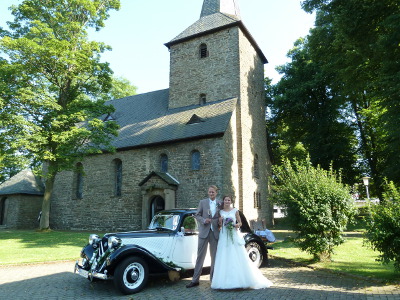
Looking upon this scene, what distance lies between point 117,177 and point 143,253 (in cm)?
1635

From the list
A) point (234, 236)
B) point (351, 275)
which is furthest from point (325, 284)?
point (234, 236)

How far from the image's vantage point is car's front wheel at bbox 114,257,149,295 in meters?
5.59

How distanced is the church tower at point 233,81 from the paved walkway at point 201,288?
38.5 ft

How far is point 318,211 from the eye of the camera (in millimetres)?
8234

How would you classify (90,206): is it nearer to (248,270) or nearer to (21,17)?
(21,17)

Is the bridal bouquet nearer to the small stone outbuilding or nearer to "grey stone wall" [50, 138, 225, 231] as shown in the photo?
"grey stone wall" [50, 138, 225, 231]

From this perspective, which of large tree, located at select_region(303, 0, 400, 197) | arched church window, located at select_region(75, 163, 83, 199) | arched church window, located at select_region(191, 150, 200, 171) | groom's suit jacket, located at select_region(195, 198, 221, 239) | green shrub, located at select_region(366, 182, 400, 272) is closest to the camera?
green shrub, located at select_region(366, 182, 400, 272)

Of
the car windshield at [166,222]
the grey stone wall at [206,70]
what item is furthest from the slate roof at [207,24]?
the car windshield at [166,222]

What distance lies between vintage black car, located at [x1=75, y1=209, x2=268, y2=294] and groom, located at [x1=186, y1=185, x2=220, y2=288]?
48 cm

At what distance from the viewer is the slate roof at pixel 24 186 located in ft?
81.4

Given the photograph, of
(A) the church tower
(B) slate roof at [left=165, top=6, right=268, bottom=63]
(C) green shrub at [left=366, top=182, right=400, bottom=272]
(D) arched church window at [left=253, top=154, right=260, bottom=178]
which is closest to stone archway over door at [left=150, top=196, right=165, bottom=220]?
(A) the church tower

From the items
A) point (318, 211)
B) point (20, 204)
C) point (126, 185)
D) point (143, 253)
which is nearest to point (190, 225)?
point (143, 253)

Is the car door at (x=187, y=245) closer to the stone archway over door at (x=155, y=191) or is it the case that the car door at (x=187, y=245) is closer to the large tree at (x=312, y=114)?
the stone archway over door at (x=155, y=191)

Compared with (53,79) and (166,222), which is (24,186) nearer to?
(53,79)
